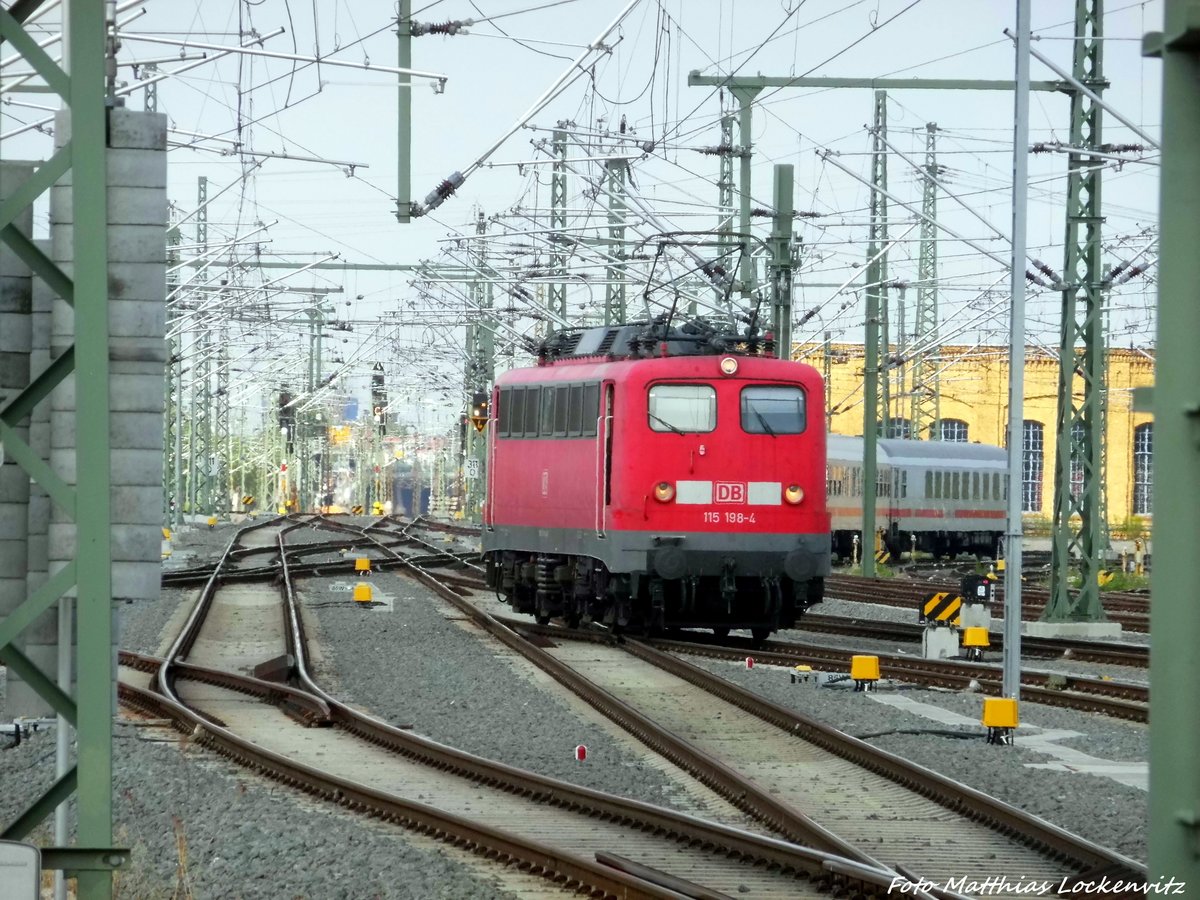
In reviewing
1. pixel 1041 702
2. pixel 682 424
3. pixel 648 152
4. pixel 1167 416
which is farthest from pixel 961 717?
pixel 648 152

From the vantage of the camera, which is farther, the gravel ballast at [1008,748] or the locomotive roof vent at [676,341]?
the locomotive roof vent at [676,341]

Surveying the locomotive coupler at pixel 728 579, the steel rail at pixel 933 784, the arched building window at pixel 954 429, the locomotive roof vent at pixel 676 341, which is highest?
the arched building window at pixel 954 429

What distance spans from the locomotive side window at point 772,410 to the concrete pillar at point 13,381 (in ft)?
46.2

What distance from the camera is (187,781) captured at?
1129 cm

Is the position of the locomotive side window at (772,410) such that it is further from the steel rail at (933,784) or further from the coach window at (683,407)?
the steel rail at (933,784)

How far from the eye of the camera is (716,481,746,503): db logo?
64.8 ft

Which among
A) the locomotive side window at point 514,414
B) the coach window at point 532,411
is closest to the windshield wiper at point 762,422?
the coach window at point 532,411

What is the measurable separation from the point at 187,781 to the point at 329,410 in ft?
283

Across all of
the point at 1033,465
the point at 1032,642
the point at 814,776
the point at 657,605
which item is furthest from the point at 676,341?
the point at 1033,465

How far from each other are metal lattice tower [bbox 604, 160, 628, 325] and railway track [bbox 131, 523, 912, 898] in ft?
34.7

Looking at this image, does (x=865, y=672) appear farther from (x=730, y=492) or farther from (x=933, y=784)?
→ (x=933, y=784)

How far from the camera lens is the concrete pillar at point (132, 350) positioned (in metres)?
5.93

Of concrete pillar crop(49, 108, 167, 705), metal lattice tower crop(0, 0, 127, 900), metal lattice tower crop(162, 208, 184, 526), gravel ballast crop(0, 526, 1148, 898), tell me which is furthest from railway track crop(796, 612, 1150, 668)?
metal lattice tower crop(162, 208, 184, 526)

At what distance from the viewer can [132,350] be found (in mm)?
5965
